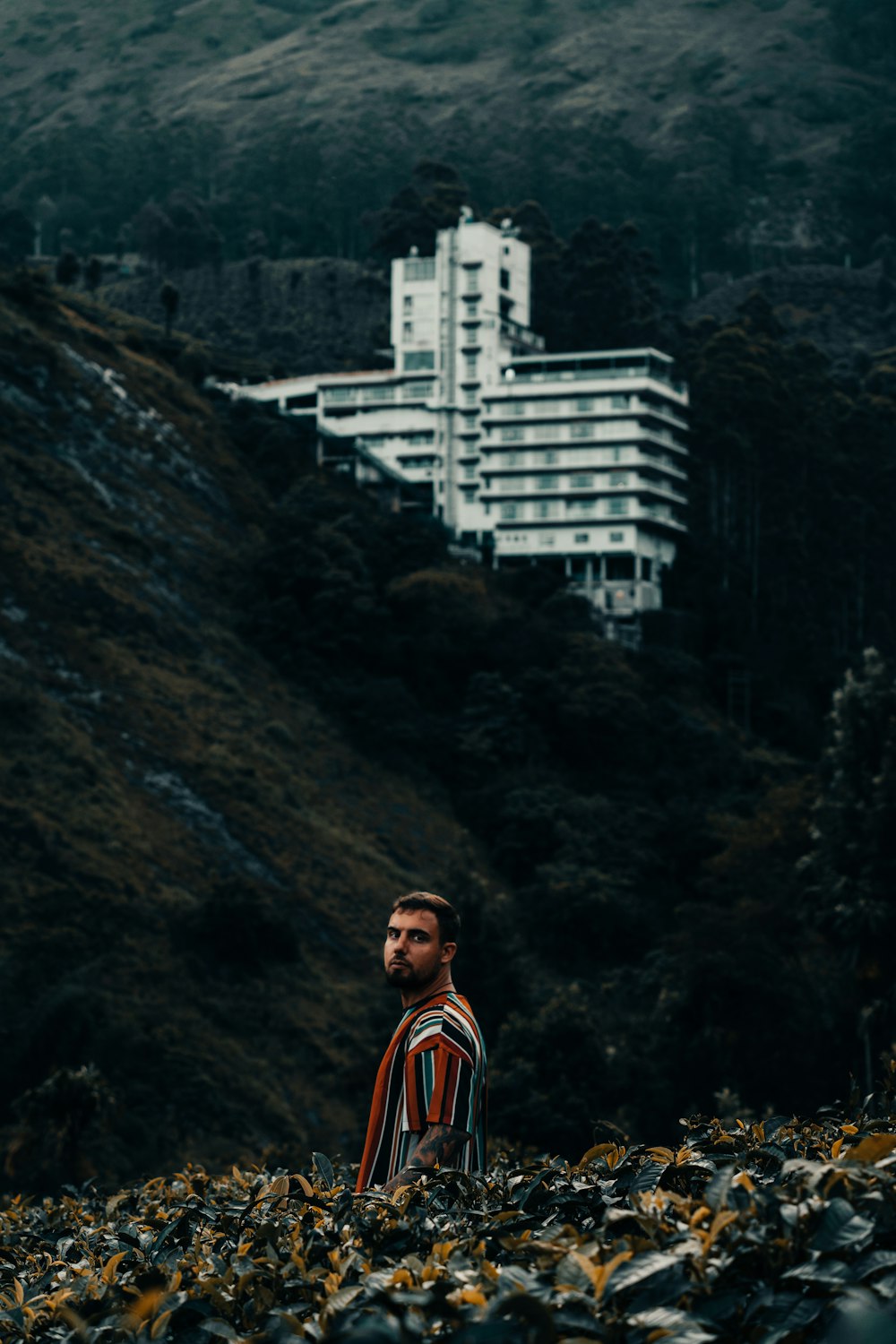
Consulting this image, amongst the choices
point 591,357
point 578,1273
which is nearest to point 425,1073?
point 578,1273

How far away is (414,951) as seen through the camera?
10445 millimetres

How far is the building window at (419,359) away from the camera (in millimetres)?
122625

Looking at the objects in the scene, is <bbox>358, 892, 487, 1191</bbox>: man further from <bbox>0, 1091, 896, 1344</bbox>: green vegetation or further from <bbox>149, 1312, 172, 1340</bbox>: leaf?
<bbox>149, 1312, 172, 1340</bbox>: leaf

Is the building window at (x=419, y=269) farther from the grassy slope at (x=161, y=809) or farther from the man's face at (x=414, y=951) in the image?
the man's face at (x=414, y=951)

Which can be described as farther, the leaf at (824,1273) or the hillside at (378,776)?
the hillside at (378,776)

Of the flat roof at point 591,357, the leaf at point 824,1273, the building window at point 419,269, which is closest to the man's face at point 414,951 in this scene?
the leaf at point 824,1273

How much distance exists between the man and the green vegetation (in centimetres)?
88

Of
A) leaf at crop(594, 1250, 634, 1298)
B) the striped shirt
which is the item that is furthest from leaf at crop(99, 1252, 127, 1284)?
leaf at crop(594, 1250, 634, 1298)

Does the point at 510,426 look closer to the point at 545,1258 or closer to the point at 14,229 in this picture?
the point at 14,229

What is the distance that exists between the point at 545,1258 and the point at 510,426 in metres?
114

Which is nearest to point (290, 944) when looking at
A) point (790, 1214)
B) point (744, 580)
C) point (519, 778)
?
point (519, 778)

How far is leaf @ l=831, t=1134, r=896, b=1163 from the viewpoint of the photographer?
20.8ft

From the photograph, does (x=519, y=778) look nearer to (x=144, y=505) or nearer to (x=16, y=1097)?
(x=144, y=505)

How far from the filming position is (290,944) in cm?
6994
